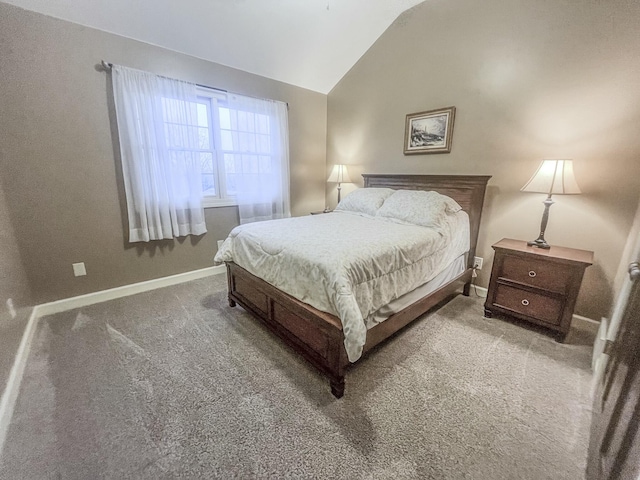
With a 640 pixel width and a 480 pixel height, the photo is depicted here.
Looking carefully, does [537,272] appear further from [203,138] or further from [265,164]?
[203,138]

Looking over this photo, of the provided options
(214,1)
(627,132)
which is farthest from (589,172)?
(214,1)

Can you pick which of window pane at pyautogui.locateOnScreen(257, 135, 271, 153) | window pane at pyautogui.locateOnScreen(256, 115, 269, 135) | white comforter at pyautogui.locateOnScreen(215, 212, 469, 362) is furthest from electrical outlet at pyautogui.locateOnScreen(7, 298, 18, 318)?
window pane at pyautogui.locateOnScreen(256, 115, 269, 135)

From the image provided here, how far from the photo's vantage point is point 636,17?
1.79m

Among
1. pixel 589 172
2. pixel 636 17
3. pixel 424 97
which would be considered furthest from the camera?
pixel 424 97

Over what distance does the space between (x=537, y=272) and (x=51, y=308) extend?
4.04 metres

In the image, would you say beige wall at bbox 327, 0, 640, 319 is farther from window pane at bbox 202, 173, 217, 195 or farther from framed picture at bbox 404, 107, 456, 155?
window pane at bbox 202, 173, 217, 195

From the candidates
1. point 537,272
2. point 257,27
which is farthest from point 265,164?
point 537,272

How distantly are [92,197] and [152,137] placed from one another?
76cm

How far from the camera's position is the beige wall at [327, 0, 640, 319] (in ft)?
6.30

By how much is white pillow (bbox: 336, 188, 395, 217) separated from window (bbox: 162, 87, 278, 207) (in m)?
1.15

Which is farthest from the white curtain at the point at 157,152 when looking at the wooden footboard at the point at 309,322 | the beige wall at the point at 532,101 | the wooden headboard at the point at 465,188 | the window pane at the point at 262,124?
the wooden headboard at the point at 465,188

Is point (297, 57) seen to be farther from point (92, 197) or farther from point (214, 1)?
point (92, 197)

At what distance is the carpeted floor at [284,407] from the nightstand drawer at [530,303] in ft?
0.55

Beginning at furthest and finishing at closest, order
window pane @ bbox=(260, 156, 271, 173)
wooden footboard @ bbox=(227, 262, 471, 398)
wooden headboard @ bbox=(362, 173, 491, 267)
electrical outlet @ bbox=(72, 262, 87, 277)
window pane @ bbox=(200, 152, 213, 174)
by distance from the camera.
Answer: window pane @ bbox=(260, 156, 271, 173), window pane @ bbox=(200, 152, 213, 174), wooden headboard @ bbox=(362, 173, 491, 267), electrical outlet @ bbox=(72, 262, 87, 277), wooden footboard @ bbox=(227, 262, 471, 398)
